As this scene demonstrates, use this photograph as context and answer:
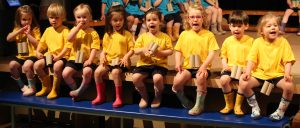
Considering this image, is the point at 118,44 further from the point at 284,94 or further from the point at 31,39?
the point at 284,94

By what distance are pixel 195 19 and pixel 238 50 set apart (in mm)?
452

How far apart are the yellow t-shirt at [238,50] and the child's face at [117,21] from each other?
0.98 m

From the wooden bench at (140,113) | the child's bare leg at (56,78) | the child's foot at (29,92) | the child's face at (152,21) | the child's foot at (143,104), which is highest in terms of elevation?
the child's face at (152,21)

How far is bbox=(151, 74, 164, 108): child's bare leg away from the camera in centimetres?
454

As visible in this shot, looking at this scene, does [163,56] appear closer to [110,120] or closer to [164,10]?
[110,120]

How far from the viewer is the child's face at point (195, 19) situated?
14.5 ft

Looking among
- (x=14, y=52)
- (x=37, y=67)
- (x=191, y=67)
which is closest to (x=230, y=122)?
(x=191, y=67)

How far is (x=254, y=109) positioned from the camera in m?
4.33

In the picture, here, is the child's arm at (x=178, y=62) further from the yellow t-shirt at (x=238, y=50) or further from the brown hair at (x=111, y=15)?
the brown hair at (x=111, y=15)

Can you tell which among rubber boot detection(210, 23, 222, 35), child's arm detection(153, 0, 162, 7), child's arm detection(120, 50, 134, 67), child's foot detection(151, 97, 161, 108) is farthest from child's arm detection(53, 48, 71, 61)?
rubber boot detection(210, 23, 222, 35)

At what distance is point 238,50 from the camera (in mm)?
4359

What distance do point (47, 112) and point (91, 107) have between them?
124 centimetres

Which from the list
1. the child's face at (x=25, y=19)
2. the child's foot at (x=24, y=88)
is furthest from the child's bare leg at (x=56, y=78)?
the child's face at (x=25, y=19)

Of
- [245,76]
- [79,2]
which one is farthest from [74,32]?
[79,2]
